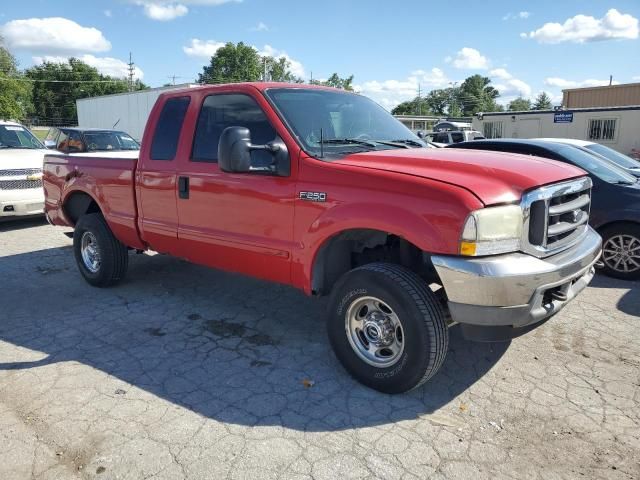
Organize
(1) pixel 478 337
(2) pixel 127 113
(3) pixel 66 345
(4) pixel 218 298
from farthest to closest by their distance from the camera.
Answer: (2) pixel 127 113
(4) pixel 218 298
(3) pixel 66 345
(1) pixel 478 337

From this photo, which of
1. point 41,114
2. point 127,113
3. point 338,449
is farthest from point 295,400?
point 41,114

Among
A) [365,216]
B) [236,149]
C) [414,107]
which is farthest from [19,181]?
[414,107]

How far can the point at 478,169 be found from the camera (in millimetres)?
3223

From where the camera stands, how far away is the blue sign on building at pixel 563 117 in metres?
23.3

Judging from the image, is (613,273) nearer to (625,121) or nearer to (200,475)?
(200,475)

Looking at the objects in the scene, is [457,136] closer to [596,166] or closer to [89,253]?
[596,166]

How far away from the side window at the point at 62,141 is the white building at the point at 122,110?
569 inches

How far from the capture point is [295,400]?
334 centimetres

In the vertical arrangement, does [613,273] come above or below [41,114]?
below

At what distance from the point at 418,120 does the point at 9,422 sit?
182 ft

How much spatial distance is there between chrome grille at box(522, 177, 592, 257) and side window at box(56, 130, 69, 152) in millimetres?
11095

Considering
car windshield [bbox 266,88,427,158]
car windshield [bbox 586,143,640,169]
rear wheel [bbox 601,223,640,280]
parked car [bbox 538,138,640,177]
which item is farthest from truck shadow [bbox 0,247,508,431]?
car windshield [bbox 586,143,640,169]

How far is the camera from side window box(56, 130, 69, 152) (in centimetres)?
1158

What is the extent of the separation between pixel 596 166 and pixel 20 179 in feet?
29.4
